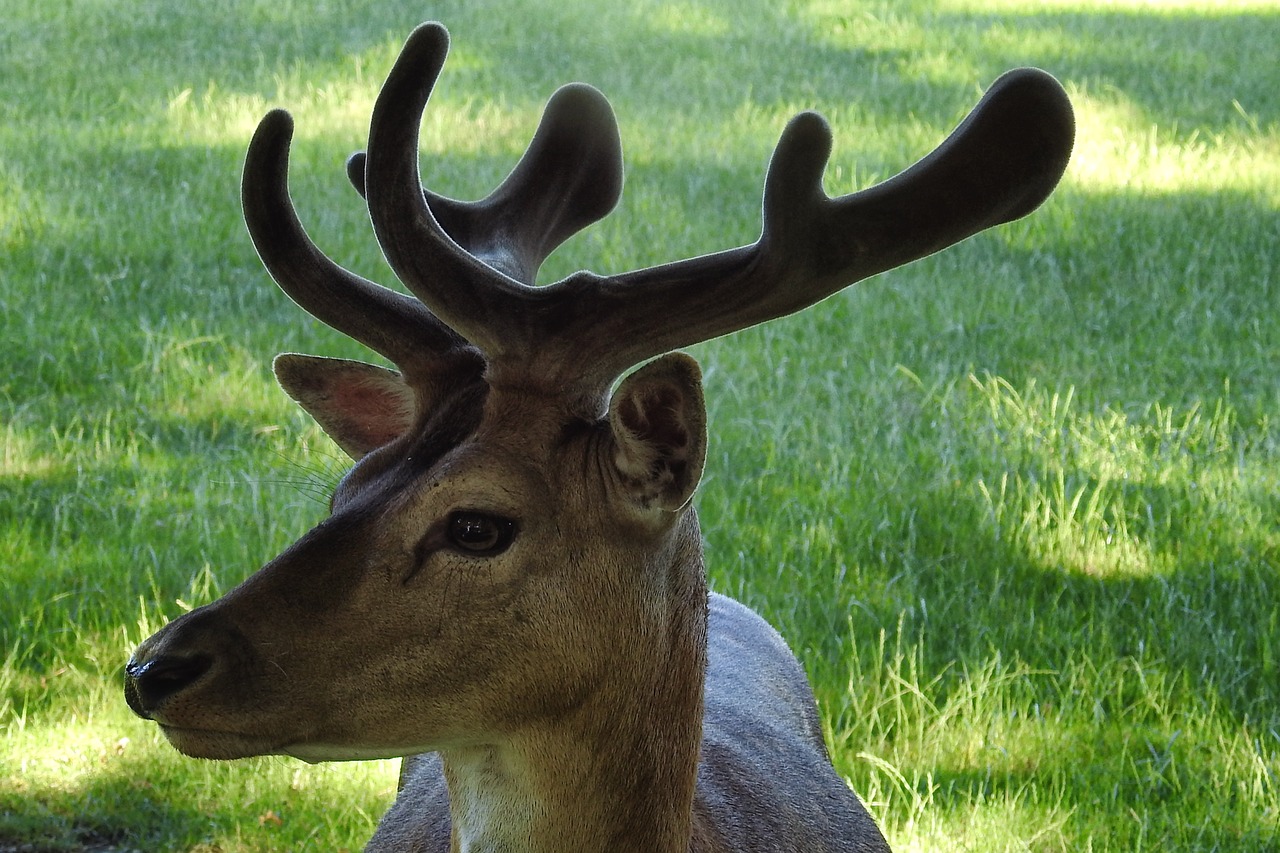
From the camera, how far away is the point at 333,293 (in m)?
2.69

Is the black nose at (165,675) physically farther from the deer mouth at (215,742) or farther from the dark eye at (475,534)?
the dark eye at (475,534)

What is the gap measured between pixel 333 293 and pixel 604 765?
0.89 m

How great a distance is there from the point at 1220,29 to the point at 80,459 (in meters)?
11.2

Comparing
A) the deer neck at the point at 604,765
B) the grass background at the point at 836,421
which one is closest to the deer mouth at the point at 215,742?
the deer neck at the point at 604,765

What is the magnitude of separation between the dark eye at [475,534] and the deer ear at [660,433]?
0.69 feet

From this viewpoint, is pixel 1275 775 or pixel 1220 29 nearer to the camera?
pixel 1275 775

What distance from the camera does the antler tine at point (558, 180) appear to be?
10.2 feet

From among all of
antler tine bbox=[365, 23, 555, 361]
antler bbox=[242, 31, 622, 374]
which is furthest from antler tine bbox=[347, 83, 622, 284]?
antler tine bbox=[365, 23, 555, 361]

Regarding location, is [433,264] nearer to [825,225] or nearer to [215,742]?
[825,225]

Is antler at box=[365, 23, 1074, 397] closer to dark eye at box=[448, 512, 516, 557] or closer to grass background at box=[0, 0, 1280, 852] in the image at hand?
dark eye at box=[448, 512, 516, 557]

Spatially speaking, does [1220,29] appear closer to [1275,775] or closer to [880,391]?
[880,391]

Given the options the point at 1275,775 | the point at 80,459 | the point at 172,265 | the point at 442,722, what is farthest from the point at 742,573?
the point at 172,265

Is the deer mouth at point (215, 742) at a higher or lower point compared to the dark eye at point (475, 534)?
lower

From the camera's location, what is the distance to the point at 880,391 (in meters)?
6.79
